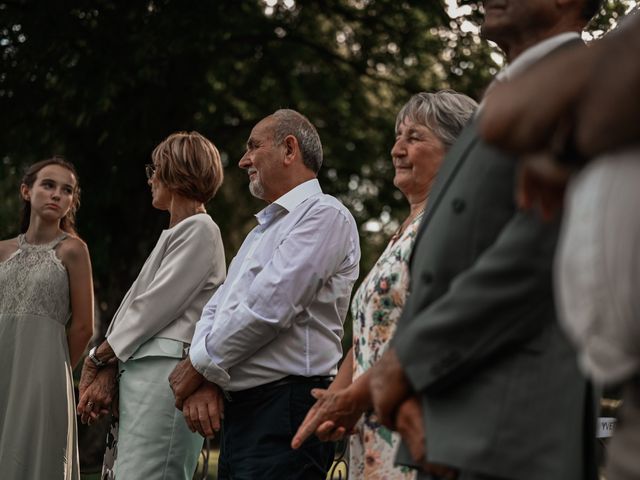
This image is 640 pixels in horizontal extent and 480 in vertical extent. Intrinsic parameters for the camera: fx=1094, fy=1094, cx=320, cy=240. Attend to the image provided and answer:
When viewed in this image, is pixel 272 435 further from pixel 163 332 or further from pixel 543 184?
pixel 543 184

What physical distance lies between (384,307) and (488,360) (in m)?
1.25

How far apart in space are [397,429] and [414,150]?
156cm

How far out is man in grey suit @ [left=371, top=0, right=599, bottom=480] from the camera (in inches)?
91.4

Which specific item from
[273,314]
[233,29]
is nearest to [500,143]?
[273,314]

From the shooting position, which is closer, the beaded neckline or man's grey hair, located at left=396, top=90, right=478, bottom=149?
man's grey hair, located at left=396, top=90, right=478, bottom=149

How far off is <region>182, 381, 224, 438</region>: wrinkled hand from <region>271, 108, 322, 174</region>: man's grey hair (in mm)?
1109

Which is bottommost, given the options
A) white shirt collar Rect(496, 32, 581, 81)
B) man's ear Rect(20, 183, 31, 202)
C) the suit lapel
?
the suit lapel

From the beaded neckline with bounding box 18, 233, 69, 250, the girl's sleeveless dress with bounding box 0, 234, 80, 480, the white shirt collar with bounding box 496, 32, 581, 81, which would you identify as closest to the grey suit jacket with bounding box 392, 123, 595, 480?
the white shirt collar with bounding box 496, 32, 581, 81

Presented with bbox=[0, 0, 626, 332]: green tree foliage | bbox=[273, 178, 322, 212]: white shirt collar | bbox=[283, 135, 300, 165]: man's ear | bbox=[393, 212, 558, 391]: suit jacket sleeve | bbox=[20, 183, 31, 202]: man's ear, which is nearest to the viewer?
bbox=[393, 212, 558, 391]: suit jacket sleeve

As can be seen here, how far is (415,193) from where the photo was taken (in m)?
3.96

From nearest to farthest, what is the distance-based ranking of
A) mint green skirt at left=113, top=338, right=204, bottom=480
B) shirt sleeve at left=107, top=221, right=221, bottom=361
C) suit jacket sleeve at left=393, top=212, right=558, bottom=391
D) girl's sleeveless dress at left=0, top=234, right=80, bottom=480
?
suit jacket sleeve at left=393, top=212, right=558, bottom=391 < mint green skirt at left=113, top=338, right=204, bottom=480 < shirt sleeve at left=107, top=221, right=221, bottom=361 < girl's sleeveless dress at left=0, top=234, right=80, bottom=480

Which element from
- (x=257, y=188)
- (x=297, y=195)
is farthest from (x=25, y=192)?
(x=297, y=195)

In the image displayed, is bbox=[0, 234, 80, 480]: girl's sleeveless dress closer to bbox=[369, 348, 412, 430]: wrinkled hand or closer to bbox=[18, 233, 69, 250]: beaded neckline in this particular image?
bbox=[18, 233, 69, 250]: beaded neckline

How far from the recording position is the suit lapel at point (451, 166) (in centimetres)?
262
